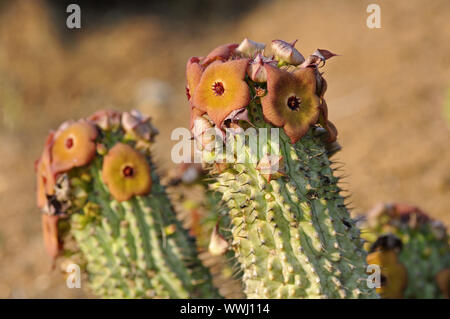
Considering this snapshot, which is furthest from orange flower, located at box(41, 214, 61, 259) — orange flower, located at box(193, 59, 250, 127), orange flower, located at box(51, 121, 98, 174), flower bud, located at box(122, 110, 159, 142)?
orange flower, located at box(193, 59, 250, 127)

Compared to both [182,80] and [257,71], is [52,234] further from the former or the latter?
[182,80]

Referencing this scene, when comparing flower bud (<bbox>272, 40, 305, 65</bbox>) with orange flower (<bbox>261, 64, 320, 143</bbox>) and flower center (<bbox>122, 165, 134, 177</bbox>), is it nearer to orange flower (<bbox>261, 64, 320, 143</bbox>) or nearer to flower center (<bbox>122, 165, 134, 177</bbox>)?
orange flower (<bbox>261, 64, 320, 143</bbox>)

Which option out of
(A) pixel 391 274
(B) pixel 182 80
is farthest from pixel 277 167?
(B) pixel 182 80

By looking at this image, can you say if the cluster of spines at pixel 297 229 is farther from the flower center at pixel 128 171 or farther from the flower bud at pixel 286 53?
the flower center at pixel 128 171

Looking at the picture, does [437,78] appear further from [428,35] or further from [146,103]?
[146,103]
